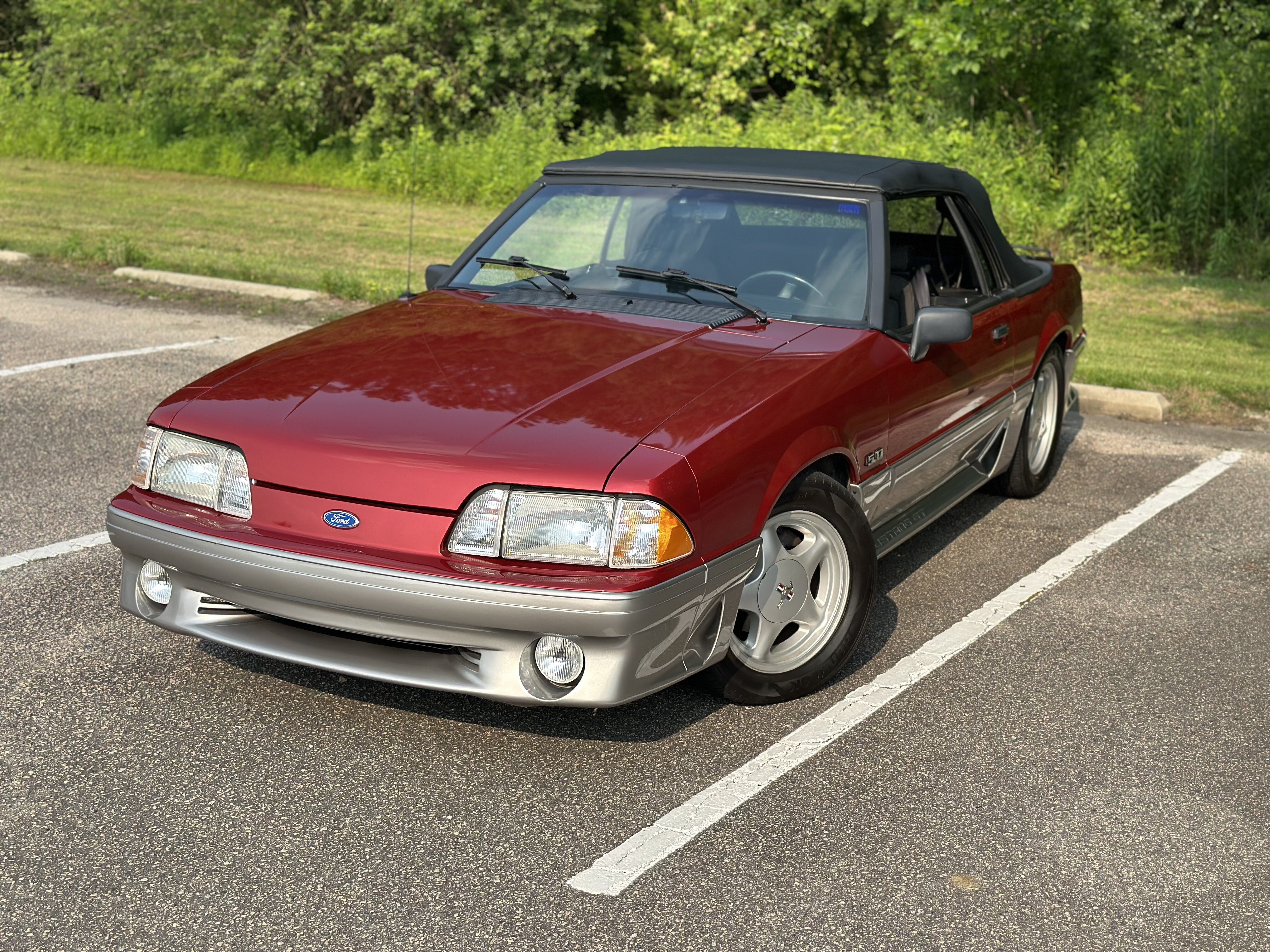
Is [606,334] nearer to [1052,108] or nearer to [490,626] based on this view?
[490,626]

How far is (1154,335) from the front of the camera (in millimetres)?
10320

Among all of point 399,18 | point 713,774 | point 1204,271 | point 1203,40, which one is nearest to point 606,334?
point 713,774

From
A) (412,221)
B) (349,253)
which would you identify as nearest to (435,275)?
(412,221)

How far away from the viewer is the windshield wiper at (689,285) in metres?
4.59

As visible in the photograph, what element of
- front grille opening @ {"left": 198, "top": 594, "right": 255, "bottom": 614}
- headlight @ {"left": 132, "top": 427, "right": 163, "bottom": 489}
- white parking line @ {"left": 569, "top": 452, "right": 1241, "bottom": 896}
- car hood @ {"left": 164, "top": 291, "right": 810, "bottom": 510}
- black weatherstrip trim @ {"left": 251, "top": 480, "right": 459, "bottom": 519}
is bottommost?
white parking line @ {"left": 569, "top": 452, "right": 1241, "bottom": 896}

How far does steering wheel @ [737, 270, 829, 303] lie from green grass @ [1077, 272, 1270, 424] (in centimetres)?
424

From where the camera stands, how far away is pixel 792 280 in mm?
4754

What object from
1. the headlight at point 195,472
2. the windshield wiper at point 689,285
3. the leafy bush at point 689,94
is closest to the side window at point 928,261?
the windshield wiper at point 689,285

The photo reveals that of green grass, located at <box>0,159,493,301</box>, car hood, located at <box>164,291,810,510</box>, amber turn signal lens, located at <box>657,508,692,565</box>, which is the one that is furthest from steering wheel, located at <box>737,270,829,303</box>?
green grass, located at <box>0,159,493,301</box>

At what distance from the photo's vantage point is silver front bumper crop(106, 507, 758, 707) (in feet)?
11.1

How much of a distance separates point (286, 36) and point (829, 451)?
19.0 meters

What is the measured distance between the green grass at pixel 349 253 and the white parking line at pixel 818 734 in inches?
122

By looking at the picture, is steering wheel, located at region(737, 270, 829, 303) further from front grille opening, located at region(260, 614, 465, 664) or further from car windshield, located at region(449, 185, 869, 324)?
front grille opening, located at region(260, 614, 465, 664)

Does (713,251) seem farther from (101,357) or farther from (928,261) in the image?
(101,357)
